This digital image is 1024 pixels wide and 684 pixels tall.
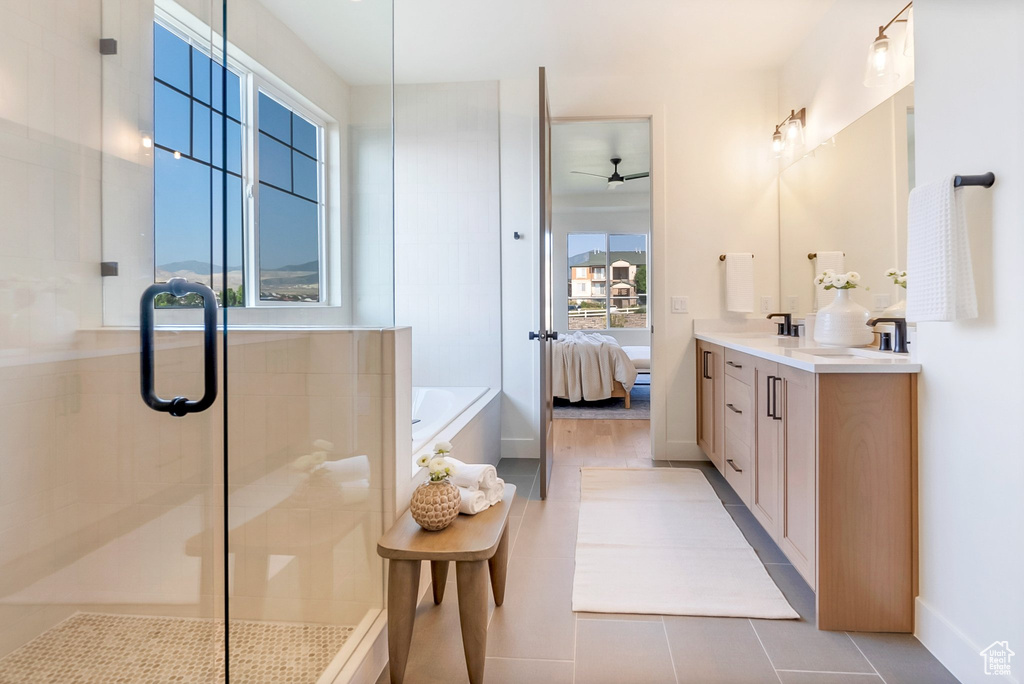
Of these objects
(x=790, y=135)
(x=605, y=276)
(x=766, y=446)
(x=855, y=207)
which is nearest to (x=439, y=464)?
(x=766, y=446)

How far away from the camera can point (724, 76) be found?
144 inches

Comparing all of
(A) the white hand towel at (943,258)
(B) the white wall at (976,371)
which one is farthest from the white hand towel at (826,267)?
(A) the white hand towel at (943,258)

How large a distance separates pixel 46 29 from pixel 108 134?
25 centimetres

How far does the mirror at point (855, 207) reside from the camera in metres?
2.27

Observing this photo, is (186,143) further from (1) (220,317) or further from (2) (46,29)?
(2) (46,29)

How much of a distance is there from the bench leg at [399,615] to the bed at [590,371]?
4.26m

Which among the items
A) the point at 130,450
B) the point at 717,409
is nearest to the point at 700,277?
the point at 717,409

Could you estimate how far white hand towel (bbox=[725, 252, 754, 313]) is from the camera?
353 centimetres

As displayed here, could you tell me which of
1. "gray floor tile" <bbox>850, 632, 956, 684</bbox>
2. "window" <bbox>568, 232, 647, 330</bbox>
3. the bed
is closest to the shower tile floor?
"gray floor tile" <bbox>850, 632, 956, 684</bbox>

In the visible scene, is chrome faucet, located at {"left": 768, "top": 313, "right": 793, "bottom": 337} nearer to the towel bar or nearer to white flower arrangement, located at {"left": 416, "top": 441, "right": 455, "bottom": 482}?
the towel bar

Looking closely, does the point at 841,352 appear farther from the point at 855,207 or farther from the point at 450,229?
the point at 450,229

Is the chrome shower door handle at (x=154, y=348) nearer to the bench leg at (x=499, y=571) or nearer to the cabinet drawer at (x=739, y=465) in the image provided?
the bench leg at (x=499, y=571)

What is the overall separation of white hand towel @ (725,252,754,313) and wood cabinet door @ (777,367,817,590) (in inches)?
60.9

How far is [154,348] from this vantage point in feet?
3.49
